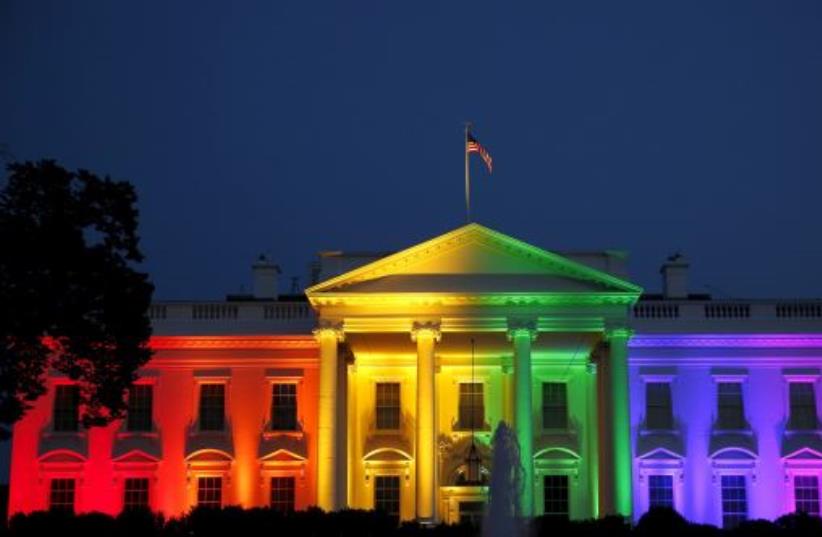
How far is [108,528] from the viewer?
3069cm

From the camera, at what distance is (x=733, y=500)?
40.7 meters

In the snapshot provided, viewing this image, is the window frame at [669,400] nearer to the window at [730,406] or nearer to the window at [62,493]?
the window at [730,406]

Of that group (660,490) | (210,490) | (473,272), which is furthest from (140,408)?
(660,490)

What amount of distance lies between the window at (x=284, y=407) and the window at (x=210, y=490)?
2.58 meters

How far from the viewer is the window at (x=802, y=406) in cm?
4119

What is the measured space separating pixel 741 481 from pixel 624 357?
676cm

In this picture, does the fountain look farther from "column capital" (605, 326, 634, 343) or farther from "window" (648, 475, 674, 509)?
"window" (648, 475, 674, 509)

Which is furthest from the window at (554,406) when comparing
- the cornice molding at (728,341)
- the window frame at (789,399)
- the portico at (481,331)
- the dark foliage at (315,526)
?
the dark foliage at (315,526)

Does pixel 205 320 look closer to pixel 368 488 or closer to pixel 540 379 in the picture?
pixel 368 488

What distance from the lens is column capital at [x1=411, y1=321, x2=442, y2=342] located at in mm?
38031

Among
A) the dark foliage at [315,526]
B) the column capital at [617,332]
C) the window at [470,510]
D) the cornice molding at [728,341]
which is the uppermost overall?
the cornice molding at [728,341]

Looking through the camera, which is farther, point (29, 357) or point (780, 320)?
point (780, 320)

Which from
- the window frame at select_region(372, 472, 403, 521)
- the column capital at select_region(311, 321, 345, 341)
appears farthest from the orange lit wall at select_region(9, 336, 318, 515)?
the column capital at select_region(311, 321, 345, 341)

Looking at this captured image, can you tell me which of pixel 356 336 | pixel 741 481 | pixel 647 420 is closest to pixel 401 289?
pixel 356 336
